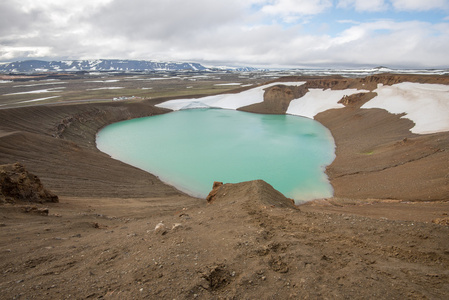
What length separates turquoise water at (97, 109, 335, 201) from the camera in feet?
62.1

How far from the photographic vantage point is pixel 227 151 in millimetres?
26281

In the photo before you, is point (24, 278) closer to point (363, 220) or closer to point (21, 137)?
point (363, 220)

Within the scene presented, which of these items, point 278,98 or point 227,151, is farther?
point 278,98

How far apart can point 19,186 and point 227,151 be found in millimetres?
18860

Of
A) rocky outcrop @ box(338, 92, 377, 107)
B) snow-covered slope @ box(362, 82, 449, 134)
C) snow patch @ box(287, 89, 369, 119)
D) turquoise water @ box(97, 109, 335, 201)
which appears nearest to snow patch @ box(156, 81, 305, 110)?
snow patch @ box(287, 89, 369, 119)

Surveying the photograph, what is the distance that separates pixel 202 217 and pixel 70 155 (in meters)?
15.9

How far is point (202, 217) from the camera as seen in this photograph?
770 centimetres

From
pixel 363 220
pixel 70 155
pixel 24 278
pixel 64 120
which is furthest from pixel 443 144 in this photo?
pixel 64 120

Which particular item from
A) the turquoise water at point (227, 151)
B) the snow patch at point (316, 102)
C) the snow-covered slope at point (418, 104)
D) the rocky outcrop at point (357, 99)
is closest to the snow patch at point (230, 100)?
the snow patch at point (316, 102)

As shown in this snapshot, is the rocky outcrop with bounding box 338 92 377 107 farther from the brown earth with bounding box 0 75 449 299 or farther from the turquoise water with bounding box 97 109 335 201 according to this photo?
the brown earth with bounding box 0 75 449 299

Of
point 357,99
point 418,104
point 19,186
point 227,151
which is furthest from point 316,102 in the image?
point 19,186

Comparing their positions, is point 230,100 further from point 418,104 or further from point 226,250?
point 226,250

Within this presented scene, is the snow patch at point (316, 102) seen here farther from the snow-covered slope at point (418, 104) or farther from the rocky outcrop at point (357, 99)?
the snow-covered slope at point (418, 104)

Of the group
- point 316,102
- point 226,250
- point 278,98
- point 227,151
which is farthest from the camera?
point 278,98
